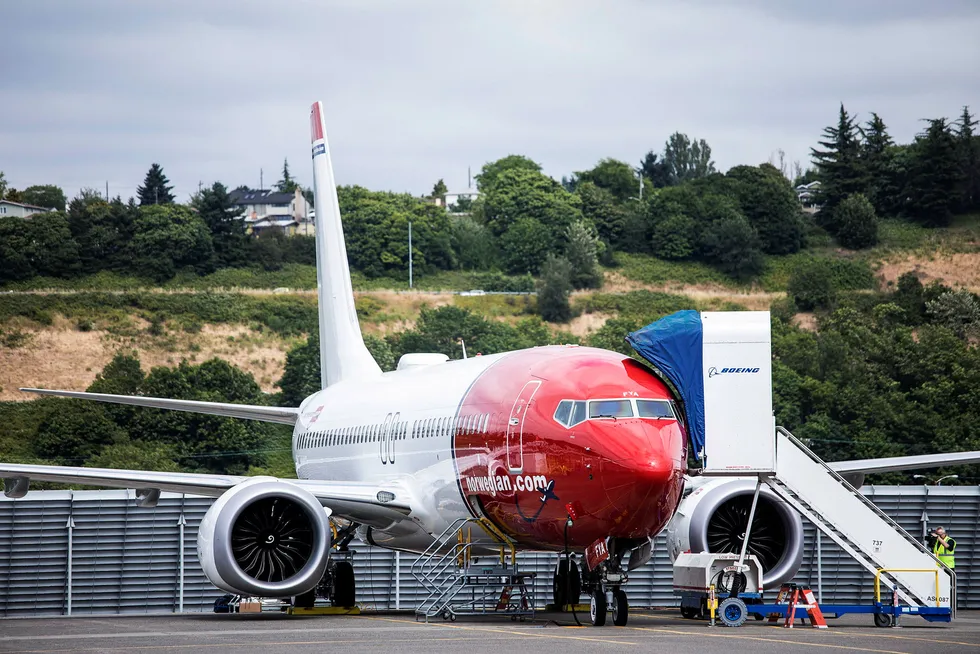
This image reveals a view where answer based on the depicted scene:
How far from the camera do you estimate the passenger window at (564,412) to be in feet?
58.1

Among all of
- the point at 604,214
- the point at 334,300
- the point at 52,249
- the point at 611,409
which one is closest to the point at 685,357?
the point at 611,409

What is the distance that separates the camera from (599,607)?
17641 mm

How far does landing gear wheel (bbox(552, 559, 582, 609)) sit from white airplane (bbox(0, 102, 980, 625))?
0.12 feet

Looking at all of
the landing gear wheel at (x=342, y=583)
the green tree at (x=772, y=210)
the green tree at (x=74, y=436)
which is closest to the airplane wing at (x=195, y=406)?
the landing gear wheel at (x=342, y=583)

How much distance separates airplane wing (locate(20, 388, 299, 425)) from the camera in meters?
24.2

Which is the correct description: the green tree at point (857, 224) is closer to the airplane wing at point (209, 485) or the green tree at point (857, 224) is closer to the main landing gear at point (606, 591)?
the airplane wing at point (209, 485)

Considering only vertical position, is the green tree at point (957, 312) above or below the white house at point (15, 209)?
below

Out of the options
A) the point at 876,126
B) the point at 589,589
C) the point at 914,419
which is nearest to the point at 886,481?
the point at 914,419

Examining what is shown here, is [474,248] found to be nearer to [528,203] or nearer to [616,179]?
[528,203]

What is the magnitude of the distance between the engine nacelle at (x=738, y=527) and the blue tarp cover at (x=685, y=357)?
3053mm

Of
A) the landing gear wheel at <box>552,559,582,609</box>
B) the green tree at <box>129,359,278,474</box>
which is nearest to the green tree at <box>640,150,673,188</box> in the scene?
the green tree at <box>129,359,278,474</box>

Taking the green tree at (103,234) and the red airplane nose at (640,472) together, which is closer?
the red airplane nose at (640,472)

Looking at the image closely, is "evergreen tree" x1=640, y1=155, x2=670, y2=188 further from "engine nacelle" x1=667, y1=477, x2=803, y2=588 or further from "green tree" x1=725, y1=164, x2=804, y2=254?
"engine nacelle" x1=667, y1=477, x2=803, y2=588

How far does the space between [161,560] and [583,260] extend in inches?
3084
